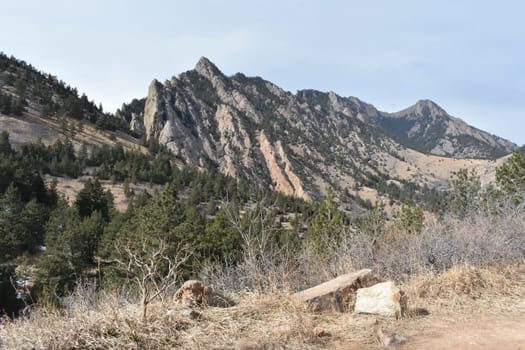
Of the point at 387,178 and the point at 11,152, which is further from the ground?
the point at 387,178

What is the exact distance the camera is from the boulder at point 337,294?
4.97 m

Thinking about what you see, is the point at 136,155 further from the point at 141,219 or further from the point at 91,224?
the point at 141,219

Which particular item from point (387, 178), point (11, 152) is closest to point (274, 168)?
point (387, 178)

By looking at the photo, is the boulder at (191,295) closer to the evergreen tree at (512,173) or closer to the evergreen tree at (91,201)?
the evergreen tree at (512,173)

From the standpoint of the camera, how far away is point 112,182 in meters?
64.2

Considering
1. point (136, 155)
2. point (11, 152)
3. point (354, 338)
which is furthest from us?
point (136, 155)

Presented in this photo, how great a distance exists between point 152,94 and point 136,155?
74141mm

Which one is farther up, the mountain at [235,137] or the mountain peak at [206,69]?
the mountain peak at [206,69]

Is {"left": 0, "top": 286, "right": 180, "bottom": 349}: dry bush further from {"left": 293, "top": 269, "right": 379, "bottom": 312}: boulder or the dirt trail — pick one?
the dirt trail

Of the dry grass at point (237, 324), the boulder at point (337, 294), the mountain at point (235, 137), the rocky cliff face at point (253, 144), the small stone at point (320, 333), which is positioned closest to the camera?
the dry grass at point (237, 324)

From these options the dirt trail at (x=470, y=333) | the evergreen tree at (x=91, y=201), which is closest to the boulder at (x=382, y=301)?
the dirt trail at (x=470, y=333)

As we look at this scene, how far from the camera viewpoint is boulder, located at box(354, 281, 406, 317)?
474 centimetres

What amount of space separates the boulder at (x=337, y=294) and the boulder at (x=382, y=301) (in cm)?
20

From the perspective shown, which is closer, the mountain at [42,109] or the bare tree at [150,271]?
the bare tree at [150,271]
